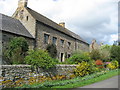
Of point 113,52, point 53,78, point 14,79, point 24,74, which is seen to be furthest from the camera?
point 113,52

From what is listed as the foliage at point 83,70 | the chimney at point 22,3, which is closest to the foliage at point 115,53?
the foliage at point 83,70

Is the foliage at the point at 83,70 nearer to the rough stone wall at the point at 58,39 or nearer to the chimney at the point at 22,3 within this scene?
the rough stone wall at the point at 58,39

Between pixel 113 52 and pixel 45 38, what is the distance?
1511 centimetres

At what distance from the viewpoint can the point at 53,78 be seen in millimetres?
12852

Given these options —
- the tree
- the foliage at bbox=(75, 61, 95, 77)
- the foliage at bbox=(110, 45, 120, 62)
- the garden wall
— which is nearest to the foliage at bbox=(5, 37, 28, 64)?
the tree

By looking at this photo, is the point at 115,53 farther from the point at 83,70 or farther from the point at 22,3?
the point at 22,3

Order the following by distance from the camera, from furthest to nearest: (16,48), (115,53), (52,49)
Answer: (115,53)
(52,49)
(16,48)

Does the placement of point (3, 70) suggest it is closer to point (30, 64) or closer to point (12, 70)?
point (12, 70)

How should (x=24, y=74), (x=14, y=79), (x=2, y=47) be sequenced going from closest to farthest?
(x=14, y=79)
(x=24, y=74)
(x=2, y=47)

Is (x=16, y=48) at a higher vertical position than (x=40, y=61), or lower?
higher

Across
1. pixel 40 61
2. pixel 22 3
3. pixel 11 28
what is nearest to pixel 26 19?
pixel 22 3

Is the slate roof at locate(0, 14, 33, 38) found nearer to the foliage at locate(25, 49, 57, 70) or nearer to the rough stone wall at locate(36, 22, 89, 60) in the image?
the rough stone wall at locate(36, 22, 89, 60)

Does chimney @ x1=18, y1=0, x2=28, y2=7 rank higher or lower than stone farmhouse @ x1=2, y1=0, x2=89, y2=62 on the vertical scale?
higher

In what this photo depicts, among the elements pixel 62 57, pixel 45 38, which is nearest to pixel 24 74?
pixel 45 38
